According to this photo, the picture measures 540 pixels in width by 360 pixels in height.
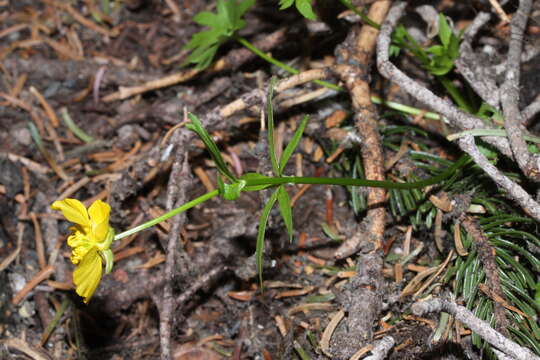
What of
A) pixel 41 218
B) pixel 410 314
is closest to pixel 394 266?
pixel 410 314

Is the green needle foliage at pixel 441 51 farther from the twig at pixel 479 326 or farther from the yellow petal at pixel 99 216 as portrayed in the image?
the yellow petal at pixel 99 216

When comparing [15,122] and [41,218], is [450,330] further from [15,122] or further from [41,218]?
[15,122]

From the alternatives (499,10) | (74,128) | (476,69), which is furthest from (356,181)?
(74,128)

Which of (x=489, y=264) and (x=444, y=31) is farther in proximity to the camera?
(x=444, y=31)

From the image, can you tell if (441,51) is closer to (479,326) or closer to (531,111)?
(531,111)

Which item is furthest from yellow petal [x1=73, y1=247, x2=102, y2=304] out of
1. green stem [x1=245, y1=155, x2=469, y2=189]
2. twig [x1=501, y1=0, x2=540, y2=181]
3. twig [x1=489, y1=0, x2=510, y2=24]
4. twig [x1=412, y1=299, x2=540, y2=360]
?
twig [x1=489, y1=0, x2=510, y2=24]

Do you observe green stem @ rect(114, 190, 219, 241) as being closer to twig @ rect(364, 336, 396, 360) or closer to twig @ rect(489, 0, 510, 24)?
twig @ rect(364, 336, 396, 360)
